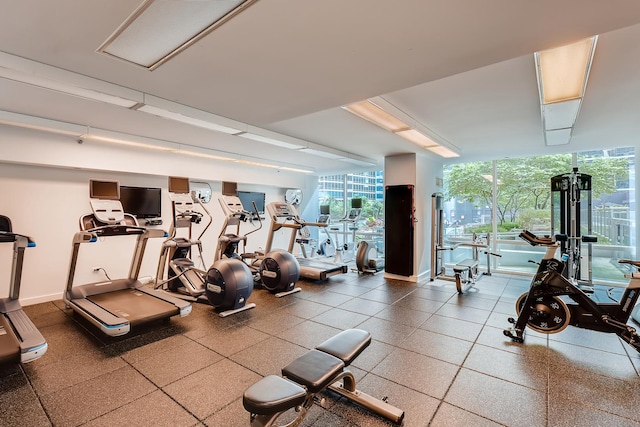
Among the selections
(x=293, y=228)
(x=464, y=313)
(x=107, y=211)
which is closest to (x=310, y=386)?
(x=464, y=313)

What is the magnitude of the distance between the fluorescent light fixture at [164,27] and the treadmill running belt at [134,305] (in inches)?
105

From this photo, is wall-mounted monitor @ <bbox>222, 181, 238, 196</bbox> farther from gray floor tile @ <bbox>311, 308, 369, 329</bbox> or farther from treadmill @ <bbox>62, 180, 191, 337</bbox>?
gray floor tile @ <bbox>311, 308, 369, 329</bbox>

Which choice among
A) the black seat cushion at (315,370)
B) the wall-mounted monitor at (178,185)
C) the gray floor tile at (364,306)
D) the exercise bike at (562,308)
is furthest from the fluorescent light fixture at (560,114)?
the wall-mounted monitor at (178,185)

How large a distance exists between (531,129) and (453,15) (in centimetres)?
353

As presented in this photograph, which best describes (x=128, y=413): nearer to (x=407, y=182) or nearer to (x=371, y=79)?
(x=371, y=79)

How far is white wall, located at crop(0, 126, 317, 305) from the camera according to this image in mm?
4457

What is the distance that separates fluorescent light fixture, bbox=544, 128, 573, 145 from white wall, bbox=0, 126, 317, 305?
20.5 ft

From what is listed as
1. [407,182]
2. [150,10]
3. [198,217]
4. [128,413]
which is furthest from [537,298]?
[198,217]

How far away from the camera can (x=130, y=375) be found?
2689 mm

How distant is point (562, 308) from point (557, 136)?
2627 millimetres

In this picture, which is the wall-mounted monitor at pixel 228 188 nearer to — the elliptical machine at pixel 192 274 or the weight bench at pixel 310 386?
the elliptical machine at pixel 192 274

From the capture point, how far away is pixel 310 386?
1.72m

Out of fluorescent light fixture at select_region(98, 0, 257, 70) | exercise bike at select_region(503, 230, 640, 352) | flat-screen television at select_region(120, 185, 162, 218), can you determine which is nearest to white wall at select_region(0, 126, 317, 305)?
flat-screen television at select_region(120, 185, 162, 218)

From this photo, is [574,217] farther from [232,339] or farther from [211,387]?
[211,387]
